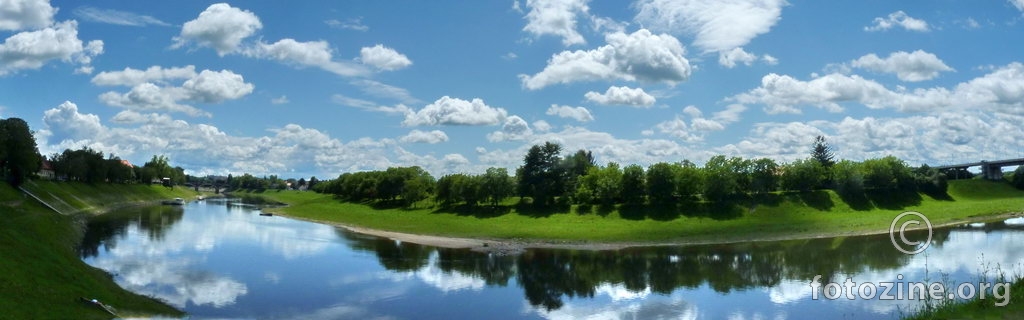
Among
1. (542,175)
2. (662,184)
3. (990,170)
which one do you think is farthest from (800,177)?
(990,170)

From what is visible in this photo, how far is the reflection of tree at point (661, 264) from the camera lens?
45344 mm

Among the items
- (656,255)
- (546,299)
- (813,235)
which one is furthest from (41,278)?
(813,235)

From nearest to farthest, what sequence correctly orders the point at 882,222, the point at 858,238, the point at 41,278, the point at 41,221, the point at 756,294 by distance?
the point at 41,278 → the point at 756,294 → the point at 41,221 → the point at 858,238 → the point at 882,222

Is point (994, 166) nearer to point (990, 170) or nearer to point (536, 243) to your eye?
point (990, 170)

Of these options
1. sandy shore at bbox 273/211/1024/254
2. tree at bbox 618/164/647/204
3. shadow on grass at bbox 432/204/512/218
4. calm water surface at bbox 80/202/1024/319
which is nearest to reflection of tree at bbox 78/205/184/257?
calm water surface at bbox 80/202/1024/319

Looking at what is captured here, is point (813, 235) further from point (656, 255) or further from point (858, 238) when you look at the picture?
point (656, 255)

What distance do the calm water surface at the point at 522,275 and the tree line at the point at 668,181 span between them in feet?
79.9

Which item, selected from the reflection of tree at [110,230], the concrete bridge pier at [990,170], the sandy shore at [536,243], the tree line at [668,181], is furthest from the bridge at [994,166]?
the reflection of tree at [110,230]

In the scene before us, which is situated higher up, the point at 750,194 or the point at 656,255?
the point at 750,194

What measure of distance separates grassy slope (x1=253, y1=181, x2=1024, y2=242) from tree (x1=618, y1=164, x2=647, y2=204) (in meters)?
3.54

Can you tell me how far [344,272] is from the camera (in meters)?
51.1

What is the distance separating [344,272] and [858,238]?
5374 centimetres

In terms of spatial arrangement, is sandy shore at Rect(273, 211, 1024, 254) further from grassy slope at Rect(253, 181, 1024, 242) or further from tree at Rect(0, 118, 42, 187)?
tree at Rect(0, 118, 42, 187)

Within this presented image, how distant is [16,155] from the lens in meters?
94.4
